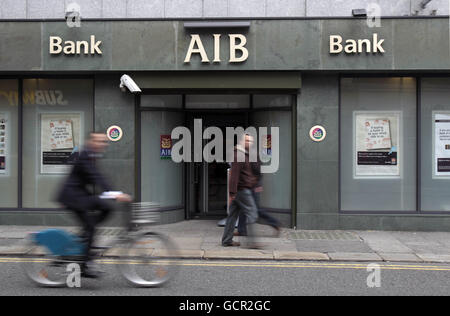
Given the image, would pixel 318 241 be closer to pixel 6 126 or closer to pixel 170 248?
pixel 170 248

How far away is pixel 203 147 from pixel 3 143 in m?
4.73

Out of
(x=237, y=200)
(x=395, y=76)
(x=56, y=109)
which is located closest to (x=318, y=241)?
(x=237, y=200)

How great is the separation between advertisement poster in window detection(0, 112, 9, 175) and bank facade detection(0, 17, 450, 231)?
0.08ft

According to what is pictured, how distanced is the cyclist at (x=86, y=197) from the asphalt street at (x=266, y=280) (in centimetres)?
64

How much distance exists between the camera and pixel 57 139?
37.4ft

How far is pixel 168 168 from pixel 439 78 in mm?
6518

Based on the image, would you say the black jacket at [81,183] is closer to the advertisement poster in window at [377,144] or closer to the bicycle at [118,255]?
the bicycle at [118,255]

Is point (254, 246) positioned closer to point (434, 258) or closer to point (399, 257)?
point (399, 257)

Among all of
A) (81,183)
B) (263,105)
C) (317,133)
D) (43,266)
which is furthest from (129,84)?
(43,266)

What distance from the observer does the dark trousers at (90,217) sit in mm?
6039
